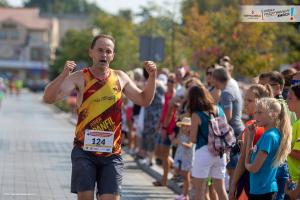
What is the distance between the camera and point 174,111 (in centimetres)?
1634

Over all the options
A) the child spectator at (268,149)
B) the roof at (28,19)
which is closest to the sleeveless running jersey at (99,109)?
the child spectator at (268,149)

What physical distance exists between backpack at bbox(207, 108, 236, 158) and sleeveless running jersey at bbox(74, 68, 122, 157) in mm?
2533

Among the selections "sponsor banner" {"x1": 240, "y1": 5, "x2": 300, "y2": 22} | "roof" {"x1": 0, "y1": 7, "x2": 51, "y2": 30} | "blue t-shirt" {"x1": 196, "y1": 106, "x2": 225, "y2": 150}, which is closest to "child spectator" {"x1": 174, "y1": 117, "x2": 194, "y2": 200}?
"blue t-shirt" {"x1": 196, "y1": 106, "x2": 225, "y2": 150}

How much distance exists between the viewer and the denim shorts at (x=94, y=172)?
28.7ft

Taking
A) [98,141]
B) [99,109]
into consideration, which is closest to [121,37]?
[99,109]

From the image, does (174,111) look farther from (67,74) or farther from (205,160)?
(67,74)

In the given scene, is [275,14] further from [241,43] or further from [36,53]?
[36,53]

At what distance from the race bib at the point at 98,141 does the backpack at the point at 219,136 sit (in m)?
2.62

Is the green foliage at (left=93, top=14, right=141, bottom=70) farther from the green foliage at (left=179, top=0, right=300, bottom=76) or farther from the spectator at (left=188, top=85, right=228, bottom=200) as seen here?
the spectator at (left=188, top=85, right=228, bottom=200)

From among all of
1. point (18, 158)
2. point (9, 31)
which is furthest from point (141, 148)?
point (9, 31)

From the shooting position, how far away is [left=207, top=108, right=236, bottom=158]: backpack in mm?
11289

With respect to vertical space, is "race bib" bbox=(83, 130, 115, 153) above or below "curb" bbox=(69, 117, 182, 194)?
above

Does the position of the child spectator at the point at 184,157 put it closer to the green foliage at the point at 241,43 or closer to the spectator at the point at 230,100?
the spectator at the point at 230,100

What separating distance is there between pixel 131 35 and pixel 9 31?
98867 millimetres
